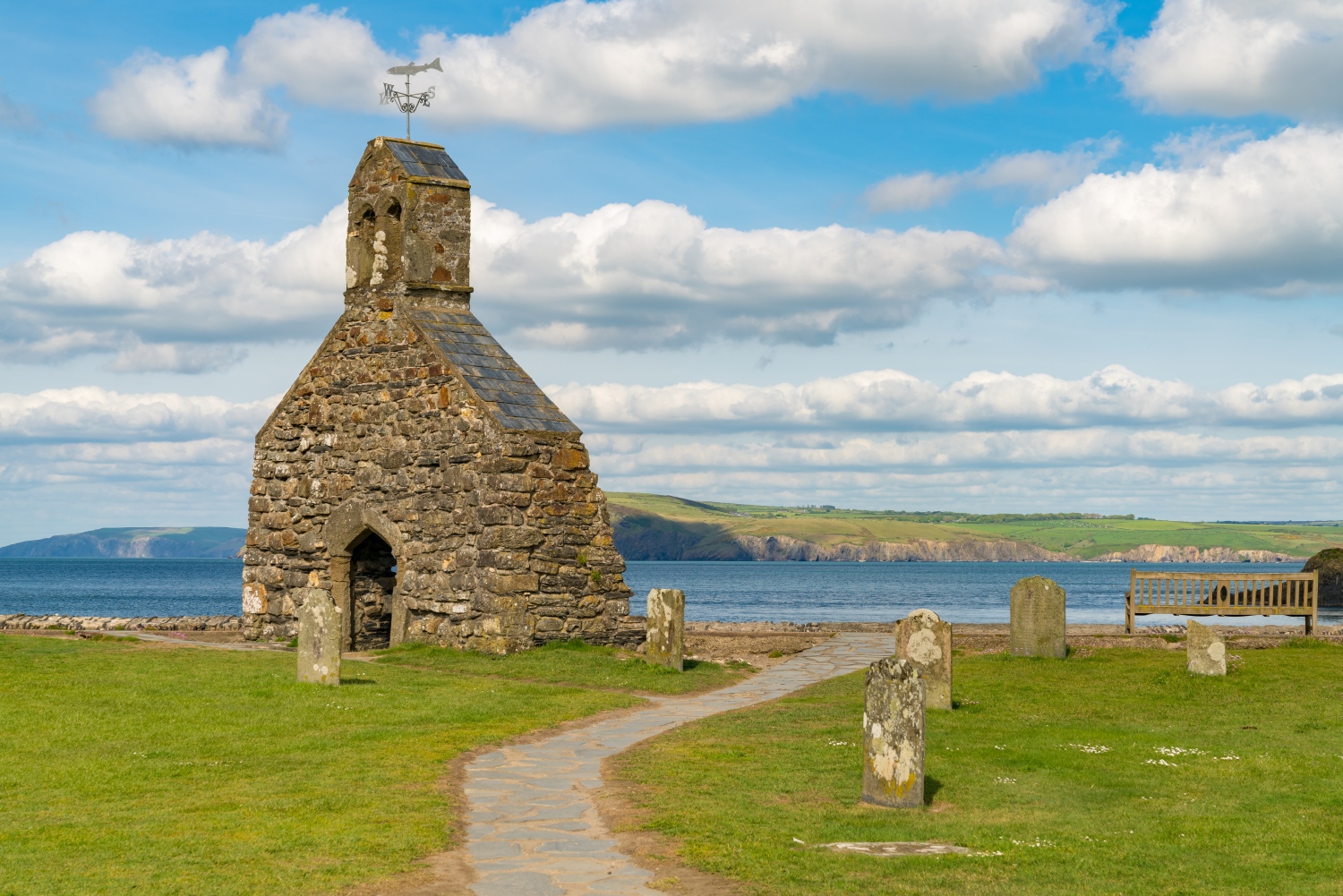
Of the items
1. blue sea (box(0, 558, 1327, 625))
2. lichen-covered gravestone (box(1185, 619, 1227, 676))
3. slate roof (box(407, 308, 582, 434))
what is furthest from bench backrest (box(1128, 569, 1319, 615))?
slate roof (box(407, 308, 582, 434))

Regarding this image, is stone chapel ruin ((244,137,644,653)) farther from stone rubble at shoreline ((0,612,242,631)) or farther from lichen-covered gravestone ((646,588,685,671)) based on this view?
stone rubble at shoreline ((0,612,242,631))

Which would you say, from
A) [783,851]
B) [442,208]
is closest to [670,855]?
[783,851]

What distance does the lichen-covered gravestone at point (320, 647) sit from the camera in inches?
670

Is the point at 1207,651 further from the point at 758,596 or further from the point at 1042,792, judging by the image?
the point at 758,596

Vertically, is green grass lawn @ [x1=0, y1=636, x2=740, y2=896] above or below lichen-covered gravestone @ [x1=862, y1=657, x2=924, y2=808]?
below

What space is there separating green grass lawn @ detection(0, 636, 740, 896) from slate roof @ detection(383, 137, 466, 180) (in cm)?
922

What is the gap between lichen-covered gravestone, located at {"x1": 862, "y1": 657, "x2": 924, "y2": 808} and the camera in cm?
1045

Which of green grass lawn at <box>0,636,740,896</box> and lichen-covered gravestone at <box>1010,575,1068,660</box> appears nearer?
green grass lawn at <box>0,636,740,896</box>

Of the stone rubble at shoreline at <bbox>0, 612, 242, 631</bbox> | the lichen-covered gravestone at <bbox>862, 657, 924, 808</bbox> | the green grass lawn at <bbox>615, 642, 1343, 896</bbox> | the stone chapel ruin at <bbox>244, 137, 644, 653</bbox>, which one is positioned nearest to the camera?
the green grass lawn at <bbox>615, 642, 1343, 896</bbox>

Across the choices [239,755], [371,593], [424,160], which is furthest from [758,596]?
[239,755]

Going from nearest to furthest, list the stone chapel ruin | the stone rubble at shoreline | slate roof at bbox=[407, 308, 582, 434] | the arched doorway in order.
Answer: the stone chapel ruin
slate roof at bbox=[407, 308, 582, 434]
the arched doorway
the stone rubble at shoreline

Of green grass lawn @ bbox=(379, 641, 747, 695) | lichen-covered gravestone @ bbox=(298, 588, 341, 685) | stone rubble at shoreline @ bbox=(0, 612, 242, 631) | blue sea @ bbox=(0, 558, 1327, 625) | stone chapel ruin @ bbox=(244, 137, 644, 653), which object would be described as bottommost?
blue sea @ bbox=(0, 558, 1327, 625)

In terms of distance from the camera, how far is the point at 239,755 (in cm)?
1263

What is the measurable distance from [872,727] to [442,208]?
1637 cm
